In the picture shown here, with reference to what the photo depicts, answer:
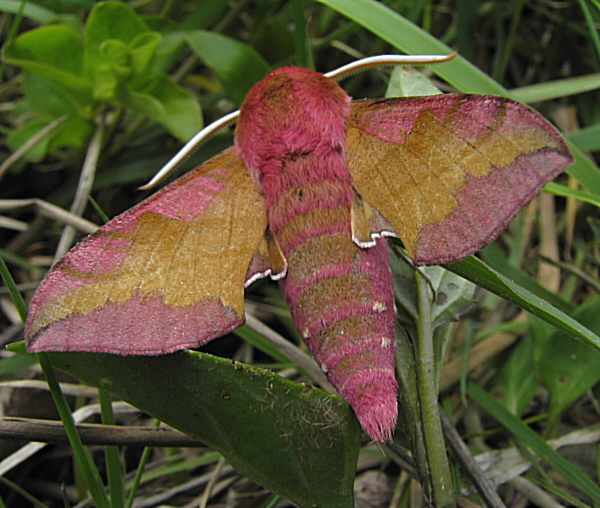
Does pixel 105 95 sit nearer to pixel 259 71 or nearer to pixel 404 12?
pixel 259 71

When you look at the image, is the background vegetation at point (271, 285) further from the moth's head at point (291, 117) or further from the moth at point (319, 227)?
the moth's head at point (291, 117)

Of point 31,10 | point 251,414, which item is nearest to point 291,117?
point 251,414

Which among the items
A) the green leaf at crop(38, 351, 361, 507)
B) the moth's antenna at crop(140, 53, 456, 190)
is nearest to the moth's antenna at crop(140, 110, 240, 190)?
the moth's antenna at crop(140, 53, 456, 190)

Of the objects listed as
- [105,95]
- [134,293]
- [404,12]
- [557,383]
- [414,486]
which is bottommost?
[414,486]

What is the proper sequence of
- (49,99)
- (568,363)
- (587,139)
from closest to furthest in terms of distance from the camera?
(568,363)
(587,139)
(49,99)

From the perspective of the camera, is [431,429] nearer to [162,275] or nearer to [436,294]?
[436,294]

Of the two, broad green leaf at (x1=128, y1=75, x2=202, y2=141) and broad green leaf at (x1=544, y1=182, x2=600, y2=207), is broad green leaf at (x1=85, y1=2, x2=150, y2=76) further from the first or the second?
broad green leaf at (x1=544, y1=182, x2=600, y2=207)

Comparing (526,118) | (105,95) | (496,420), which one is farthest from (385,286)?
(105,95)

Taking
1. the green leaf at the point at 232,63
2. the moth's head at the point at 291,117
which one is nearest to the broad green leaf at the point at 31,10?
the green leaf at the point at 232,63
